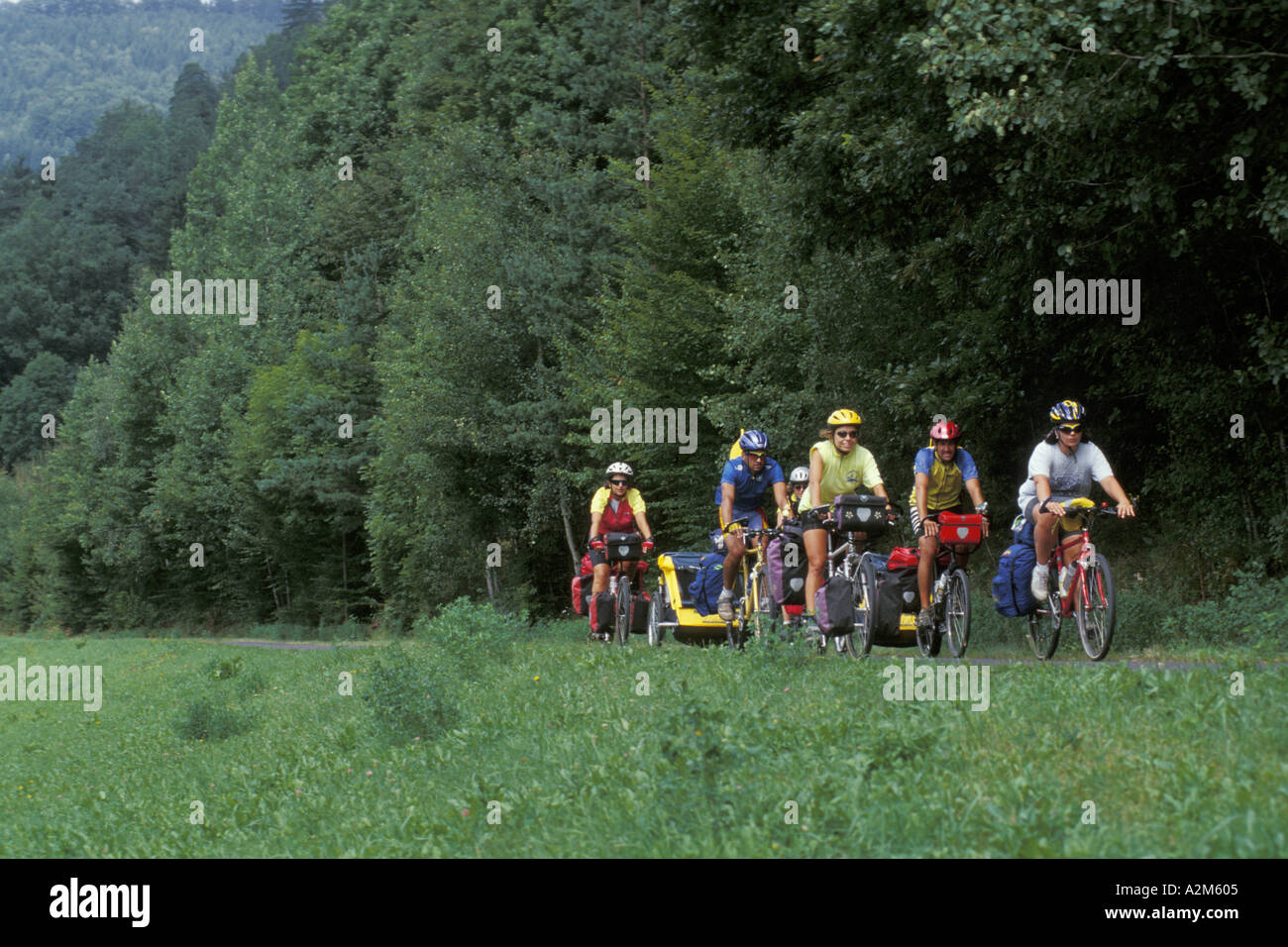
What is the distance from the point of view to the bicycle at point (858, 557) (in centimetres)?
1167

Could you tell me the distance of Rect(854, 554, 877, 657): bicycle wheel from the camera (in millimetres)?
11820

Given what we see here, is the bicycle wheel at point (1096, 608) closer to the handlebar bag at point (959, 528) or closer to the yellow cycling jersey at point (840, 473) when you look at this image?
the handlebar bag at point (959, 528)

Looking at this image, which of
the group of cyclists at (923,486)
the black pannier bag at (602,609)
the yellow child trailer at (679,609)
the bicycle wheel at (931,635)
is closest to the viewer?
the group of cyclists at (923,486)

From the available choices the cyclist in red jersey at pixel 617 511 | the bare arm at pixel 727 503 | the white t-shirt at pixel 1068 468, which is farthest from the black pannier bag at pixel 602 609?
the white t-shirt at pixel 1068 468

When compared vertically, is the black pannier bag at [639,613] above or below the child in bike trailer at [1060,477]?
below

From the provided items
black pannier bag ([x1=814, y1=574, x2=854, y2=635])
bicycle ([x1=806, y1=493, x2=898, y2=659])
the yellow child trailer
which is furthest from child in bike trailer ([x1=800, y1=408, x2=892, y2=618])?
the yellow child trailer

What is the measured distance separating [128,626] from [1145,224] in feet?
218

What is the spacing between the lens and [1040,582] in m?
11.4

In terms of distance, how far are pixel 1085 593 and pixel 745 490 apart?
3.87m

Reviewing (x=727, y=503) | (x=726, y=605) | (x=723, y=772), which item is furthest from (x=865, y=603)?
(x=723, y=772)

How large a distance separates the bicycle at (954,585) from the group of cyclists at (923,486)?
0.26 ft

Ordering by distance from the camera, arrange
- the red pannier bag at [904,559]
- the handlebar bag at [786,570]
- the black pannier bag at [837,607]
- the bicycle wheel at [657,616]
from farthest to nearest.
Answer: the bicycle wheel at [657,616] < the handlebar bag at [786,570] < the red pannier bag at [904,559] < the black pannier bag at [837,607]

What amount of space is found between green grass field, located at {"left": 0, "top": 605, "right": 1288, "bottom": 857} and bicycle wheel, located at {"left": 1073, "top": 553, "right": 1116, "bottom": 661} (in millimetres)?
1145
